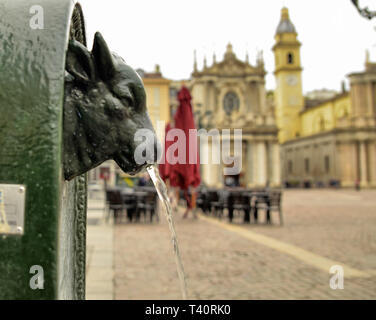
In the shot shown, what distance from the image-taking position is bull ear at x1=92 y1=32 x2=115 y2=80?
95 cm

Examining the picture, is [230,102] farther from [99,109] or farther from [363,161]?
[99,109]

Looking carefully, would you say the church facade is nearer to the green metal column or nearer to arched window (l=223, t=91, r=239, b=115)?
arched window (l=223, t=91, r=239, b=115)

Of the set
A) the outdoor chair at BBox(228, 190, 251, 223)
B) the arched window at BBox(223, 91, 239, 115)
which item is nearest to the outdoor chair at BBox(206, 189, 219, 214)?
the outdoor chair at BBox(228, 190, 251, 223)

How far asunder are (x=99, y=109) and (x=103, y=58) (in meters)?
0.13

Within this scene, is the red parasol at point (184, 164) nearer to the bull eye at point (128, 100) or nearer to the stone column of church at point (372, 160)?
the bull eye at point (128, 100)

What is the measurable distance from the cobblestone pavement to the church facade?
36427 millimetres

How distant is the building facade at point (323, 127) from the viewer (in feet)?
161

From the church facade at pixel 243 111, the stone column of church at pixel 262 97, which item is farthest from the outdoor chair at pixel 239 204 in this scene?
the stone column of church at pixel 262 97

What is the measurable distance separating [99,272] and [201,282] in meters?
1.29

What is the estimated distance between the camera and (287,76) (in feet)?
219

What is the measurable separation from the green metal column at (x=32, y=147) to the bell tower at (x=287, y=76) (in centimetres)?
6820

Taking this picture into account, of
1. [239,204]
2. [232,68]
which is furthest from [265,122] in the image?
[239,204]
